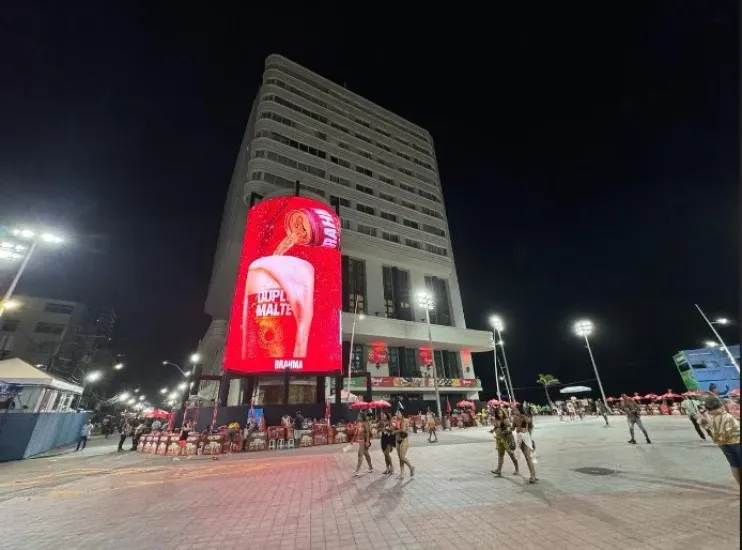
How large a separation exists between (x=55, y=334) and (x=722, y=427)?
3138 inches

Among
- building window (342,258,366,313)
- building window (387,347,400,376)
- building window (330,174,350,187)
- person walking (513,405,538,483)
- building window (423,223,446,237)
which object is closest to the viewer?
person walking (513,405,538,483)

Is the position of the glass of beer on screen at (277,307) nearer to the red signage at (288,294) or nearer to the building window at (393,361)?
the red signage at (288,294)

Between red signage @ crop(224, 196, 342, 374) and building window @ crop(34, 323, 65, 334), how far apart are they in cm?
4747

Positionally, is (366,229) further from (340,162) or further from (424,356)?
(424,356)

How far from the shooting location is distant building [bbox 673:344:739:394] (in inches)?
2410

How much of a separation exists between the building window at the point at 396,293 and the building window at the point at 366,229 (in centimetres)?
587

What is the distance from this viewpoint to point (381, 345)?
43.6 metres

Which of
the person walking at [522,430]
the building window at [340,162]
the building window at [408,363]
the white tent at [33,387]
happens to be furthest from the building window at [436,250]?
the person walking at [522,430]

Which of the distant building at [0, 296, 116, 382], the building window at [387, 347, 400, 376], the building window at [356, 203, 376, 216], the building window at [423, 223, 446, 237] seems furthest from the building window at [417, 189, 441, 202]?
the distant building at [0, 296, 116, 382]

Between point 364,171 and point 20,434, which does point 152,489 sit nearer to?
point 20,434

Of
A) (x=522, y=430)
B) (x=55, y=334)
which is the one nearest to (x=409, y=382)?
(x=522, y=430)

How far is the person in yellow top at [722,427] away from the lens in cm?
470

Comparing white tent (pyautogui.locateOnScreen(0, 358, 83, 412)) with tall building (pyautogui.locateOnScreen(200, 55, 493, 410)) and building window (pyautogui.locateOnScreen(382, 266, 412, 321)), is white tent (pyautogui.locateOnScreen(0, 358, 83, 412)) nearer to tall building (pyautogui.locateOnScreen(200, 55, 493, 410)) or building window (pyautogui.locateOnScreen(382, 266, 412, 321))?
tall building (pyautogui.locateOnScreen(200, 55, 493, 410))

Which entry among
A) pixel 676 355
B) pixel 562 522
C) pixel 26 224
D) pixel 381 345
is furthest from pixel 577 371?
pixel 26 224
